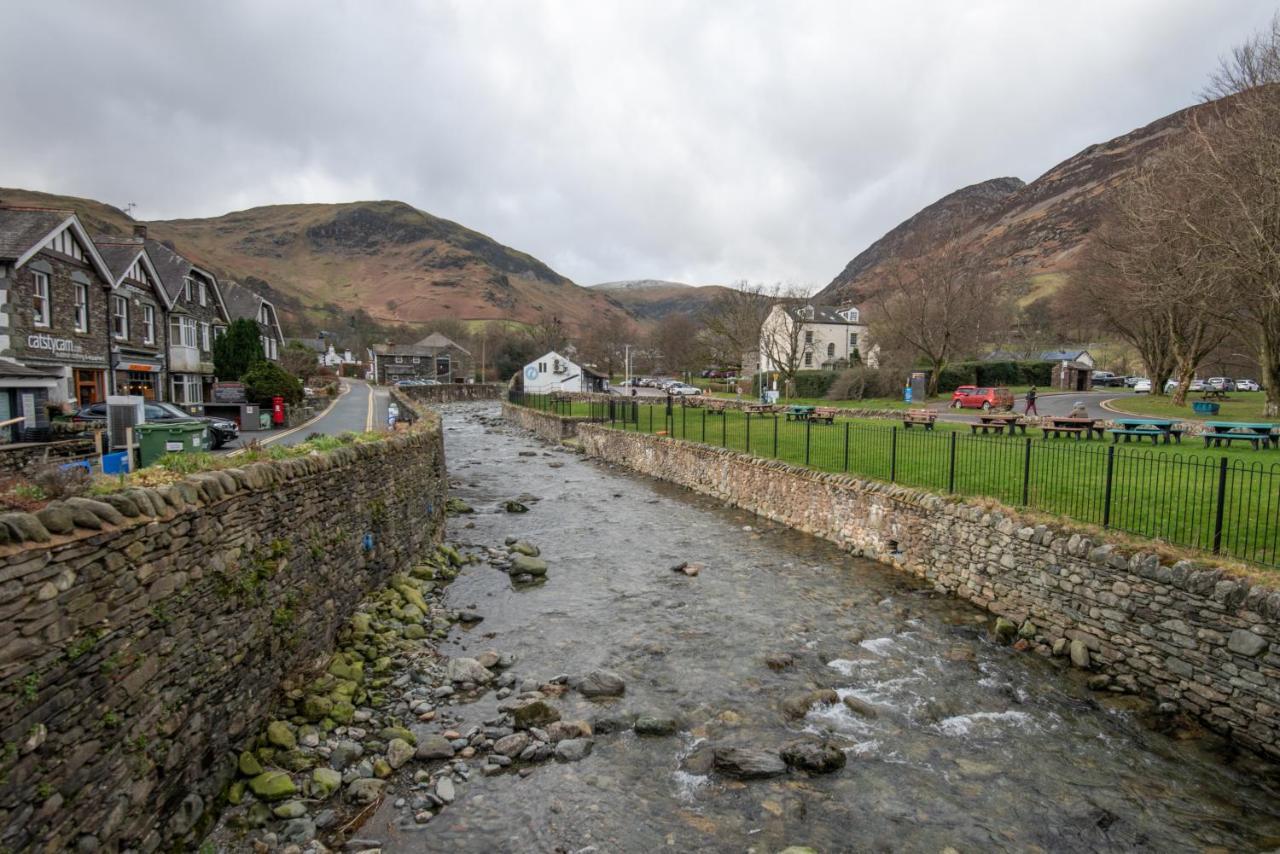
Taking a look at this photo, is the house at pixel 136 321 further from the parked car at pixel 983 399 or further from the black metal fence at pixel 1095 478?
the parked car at pixel 983 399

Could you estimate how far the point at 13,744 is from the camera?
13.3 feet

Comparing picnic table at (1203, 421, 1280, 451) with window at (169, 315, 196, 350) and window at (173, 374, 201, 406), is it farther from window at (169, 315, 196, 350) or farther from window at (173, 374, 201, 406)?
window at (169, 315, 196, 350)

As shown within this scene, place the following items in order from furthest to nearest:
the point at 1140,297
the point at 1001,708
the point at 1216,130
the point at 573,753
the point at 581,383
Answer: the point at 581,383, the point at 1140,297, the point at 1216,130, the point at 1001,708, the point at 573,753

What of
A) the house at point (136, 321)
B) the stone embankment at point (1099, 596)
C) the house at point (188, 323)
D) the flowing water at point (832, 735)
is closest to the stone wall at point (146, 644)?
the flowing water at point (832, 735)

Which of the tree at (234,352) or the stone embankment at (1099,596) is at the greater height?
the tree at (234,352)

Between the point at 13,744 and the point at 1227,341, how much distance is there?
2149 inches

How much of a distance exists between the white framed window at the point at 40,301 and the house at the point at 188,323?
Result: 10.1 metres

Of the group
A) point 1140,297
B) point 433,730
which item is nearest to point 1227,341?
point 1140,297

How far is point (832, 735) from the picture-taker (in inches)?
310

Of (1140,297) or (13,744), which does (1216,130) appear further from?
(13,744)

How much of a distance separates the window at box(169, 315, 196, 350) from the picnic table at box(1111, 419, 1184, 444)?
44.1 metres

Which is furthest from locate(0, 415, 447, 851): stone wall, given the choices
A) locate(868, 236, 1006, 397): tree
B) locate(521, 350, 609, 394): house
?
locate(521, 350, 609, 394): house

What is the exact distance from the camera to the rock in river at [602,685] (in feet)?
29.0

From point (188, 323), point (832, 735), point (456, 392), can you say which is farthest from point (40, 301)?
point (456, 392)
